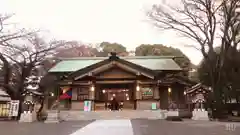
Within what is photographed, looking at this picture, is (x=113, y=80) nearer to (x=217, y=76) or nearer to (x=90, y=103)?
(x=90, y=103)

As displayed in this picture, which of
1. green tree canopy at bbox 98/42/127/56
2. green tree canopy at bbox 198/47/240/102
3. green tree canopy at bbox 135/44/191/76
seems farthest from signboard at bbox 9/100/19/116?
green tree canopy at bbox 98/42/127/56

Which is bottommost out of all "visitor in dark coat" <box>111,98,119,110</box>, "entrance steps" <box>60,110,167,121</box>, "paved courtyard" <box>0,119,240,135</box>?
"entrance steps" <box>60,110,167,121</box>

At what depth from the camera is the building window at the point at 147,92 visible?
80.0 ft

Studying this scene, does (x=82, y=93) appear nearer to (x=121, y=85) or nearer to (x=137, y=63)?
(x=121, y=85)

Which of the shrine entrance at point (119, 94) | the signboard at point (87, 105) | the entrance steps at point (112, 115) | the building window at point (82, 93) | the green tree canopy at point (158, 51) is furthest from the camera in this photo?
the green tree canopy at point (158, 51)

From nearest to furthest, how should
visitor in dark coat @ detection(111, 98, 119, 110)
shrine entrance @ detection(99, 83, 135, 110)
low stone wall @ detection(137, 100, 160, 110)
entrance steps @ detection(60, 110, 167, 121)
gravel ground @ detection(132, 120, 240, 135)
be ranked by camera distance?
1. gravel ground @ detection(132, 120, 240, 135)
2. entrance steps @ detection(60, 110, 167, 121)
3. low stone wall @ detection(137, 100, 160, 110)
4. visitor in dark coat @ detection(111, 98, 119, 110)
5. shrine entrance @ detection(99, 83, 135, 110)

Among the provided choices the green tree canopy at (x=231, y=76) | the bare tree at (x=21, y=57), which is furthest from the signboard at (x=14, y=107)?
the green tree canopy at (x=231, y=76)

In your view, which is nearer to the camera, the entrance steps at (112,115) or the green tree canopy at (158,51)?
the entrance steps at (112,115)

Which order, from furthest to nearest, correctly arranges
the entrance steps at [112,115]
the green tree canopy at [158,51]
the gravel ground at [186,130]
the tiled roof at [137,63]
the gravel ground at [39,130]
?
the green tree canopy at [158,51] < the tiled roof at [137,63] < the entrance steps at [112,115] < the gravel ground at [39,130] < the gravel ground at [186,130]

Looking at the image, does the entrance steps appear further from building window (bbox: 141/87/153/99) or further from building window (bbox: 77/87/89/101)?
building window (bbox: 77/87/89/101)

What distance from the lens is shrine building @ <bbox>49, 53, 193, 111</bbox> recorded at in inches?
958

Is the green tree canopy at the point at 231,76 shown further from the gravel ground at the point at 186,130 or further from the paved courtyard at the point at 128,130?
the gravel ground at the point at 186,130

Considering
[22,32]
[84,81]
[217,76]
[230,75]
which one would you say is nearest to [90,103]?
[84,81]

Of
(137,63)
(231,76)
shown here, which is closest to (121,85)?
(137,63)
